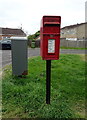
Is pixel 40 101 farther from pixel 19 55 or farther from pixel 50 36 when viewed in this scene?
pixel 19 55

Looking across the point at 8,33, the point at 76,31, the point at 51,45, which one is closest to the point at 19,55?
the point at 51,45

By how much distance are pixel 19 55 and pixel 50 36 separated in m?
2.13

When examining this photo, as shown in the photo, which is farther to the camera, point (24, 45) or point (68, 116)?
point (24, 45)

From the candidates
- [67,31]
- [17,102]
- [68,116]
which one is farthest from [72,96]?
[67,31]

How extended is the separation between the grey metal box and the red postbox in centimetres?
199

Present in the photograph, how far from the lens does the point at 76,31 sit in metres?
38.1

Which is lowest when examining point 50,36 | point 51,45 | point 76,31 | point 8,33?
point 51,45

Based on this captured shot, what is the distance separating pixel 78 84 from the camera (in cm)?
442

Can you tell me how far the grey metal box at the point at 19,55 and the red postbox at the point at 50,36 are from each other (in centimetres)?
199

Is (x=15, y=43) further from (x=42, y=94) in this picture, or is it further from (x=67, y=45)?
(x=67, y=45)

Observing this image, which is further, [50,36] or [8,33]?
[8,33]

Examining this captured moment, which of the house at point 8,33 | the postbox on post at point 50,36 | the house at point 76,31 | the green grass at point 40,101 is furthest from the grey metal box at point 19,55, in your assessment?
the house at point 8,33

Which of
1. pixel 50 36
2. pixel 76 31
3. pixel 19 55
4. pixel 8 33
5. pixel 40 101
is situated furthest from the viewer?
pixel 8 33

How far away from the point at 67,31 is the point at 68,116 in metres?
41.0
